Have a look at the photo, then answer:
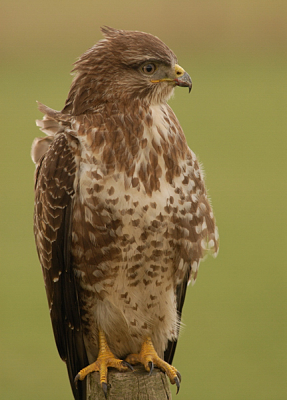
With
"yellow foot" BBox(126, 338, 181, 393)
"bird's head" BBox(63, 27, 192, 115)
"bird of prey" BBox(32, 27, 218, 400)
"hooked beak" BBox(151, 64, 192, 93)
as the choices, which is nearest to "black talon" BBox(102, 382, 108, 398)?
"bird of prey" BBox(32, 27, 218, 400)

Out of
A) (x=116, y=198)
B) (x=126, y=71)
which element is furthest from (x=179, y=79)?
(x=116, y=198)

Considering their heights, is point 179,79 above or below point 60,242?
above

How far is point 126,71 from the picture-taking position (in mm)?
4141

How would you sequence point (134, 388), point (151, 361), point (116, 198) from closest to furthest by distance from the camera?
point (134, 388) < point (116, 198) < point (151, 361)

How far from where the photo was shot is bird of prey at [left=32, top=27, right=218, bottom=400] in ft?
13.5

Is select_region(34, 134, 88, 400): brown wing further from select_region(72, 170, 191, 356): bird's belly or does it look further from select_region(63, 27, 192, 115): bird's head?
select_region(63, 27, 192, 115): bird's head

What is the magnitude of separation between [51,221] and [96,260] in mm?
354

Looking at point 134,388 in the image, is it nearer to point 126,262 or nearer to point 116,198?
point 126,262

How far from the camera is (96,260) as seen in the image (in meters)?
4.23

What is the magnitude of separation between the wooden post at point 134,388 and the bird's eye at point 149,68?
1.72 meters

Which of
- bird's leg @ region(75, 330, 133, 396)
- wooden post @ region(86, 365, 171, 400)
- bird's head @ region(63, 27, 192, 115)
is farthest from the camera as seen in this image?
bird's leg @ region(75, 330, 133, 396)

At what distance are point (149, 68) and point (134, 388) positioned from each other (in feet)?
5.90

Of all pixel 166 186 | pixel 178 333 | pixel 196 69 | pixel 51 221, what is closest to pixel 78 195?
pixel 51 221

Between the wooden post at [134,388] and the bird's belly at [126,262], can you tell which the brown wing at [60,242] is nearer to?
the bird's belly at [126,262]
